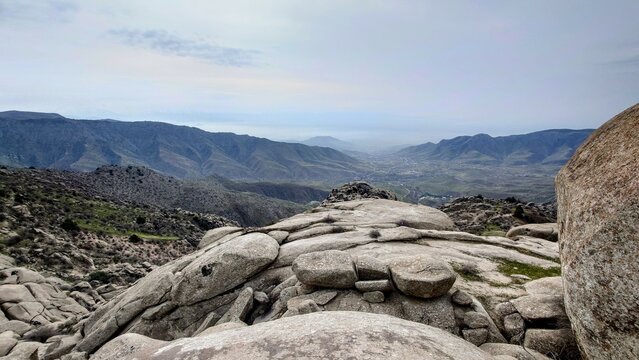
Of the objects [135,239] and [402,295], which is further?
[135,239]

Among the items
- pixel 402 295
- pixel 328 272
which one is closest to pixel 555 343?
pixel 402 295

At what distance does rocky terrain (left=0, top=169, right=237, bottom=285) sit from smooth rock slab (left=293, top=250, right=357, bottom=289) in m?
57.4

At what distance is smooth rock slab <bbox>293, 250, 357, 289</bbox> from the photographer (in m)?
19.1

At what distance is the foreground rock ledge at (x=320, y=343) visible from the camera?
11452 millimetres

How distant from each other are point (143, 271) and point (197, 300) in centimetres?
5570

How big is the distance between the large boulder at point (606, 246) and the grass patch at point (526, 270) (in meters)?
9.77

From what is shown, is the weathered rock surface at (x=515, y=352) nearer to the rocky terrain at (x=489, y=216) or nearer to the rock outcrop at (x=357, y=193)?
the rocky terrain at (x=489, y=216)

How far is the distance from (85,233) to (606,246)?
11019 cm

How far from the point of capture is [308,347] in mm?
11578

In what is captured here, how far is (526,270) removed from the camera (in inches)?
969

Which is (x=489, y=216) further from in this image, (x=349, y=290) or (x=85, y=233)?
(x=85, y=233)

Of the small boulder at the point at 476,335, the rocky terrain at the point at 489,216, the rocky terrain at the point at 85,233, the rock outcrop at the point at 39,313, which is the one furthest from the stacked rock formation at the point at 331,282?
the rocky terrain at the point at 85,233

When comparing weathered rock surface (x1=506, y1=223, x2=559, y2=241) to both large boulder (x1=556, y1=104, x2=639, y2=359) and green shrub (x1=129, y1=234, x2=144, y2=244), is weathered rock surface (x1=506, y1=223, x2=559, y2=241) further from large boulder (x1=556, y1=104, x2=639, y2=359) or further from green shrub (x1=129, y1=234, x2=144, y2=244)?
green shrub (x1=129, y1=234, x2=144, y2=244)

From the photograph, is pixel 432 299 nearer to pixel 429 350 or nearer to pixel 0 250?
pixel 429 350
